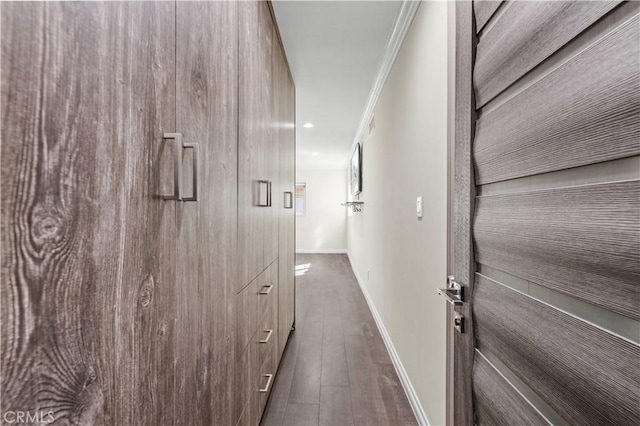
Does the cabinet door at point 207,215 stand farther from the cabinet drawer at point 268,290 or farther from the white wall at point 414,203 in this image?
the white wall at point 414,203

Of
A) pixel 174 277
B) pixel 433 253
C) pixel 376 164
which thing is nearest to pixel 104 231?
pixel 174 277

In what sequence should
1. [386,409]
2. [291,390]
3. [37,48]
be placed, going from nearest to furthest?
[37,48], [386,409], [291,390]

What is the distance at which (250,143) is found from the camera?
141cm

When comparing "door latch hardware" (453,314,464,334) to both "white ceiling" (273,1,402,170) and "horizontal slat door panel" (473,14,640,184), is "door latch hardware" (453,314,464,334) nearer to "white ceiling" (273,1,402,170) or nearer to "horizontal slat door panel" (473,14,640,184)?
"horizontal slat door panel" (473,14,640,184)

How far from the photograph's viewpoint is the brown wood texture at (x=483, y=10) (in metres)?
0.76

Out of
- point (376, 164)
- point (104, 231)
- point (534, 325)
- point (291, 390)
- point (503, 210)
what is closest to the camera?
point (104, 231)

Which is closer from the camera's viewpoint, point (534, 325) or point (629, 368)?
point (629, 368)

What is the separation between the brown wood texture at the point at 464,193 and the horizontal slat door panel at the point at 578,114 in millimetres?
141

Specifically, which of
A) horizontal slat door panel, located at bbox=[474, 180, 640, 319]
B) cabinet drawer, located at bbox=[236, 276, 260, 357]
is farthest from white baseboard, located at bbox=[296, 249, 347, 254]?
horizontal slat door panel, located at bbox=[474, 180, 640, 319]

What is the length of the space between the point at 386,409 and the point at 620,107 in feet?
6.34

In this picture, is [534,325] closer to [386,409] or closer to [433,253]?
[433,253]

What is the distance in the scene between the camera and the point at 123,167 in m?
0.53

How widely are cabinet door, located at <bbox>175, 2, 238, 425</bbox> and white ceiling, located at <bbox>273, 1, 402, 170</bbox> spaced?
1.11 meters

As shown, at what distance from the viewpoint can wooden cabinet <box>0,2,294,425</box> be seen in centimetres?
36
